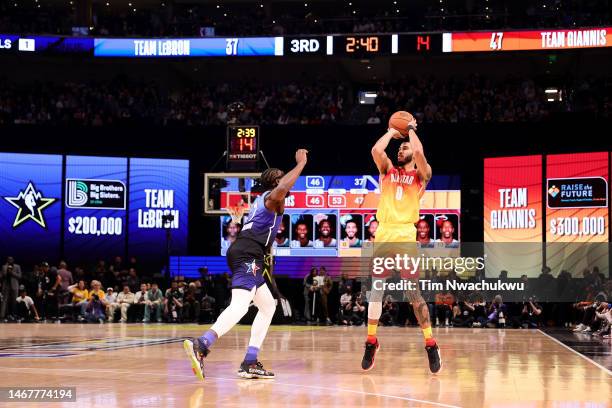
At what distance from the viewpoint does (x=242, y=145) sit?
22.5m

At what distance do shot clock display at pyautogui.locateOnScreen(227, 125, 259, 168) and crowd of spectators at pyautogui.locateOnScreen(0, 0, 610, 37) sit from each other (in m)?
9.08

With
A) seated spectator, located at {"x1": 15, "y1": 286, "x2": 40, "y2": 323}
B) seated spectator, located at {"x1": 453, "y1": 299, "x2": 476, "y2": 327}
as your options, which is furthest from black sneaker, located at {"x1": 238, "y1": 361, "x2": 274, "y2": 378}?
seated spectator, located at {"x1": 15, "y1": 286, "x2": 40, "y2": 323}

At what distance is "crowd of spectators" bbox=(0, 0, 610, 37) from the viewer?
29.3m

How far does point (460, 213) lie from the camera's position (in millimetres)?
26984

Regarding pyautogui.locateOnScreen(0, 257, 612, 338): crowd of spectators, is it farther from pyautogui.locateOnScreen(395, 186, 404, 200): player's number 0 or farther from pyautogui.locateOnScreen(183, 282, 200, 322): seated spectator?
pyautogui.locateOnScreen(395, 186, 404, 200): player's number 0

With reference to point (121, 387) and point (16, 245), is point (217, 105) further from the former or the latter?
point (121, 387)

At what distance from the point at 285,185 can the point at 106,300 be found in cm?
1712

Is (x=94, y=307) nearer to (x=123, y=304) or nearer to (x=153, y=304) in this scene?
(x=123, y=304)

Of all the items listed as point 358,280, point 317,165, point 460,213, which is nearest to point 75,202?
point 317,165

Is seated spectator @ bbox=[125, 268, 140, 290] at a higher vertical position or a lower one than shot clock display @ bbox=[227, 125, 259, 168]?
lower
